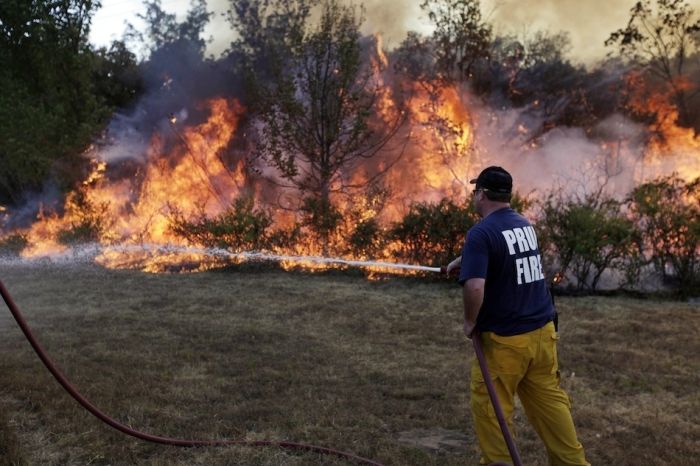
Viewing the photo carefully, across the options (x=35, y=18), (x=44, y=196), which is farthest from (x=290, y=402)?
(x=44, y=196)

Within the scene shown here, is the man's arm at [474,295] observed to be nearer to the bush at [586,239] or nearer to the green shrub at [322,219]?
the bush at [586,239]

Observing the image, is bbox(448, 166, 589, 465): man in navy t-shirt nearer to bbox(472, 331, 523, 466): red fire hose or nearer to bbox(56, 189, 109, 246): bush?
bbox(472, 331, 523, 466): red fire hose

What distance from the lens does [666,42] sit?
54.4ft

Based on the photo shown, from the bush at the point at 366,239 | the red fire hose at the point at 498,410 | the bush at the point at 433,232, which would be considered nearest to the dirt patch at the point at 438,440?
the red fire hose at the point at 498,410

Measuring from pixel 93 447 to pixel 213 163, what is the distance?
13985 mm

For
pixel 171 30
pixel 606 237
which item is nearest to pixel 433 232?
pixel 606 237

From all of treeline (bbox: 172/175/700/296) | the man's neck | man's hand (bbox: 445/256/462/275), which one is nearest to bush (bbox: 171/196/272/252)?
treeline (bbox: 172/175/700/296)

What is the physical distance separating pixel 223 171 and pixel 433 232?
327 inches

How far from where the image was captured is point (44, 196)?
17781 mm

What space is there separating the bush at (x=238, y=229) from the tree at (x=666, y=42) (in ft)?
36.2

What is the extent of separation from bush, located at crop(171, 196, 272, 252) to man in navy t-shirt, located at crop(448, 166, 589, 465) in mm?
9754

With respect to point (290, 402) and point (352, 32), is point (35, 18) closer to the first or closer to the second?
point (352, 32)

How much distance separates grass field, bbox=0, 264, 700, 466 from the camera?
171 inches

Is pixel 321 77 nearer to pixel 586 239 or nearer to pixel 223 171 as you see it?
pixel 223 171
